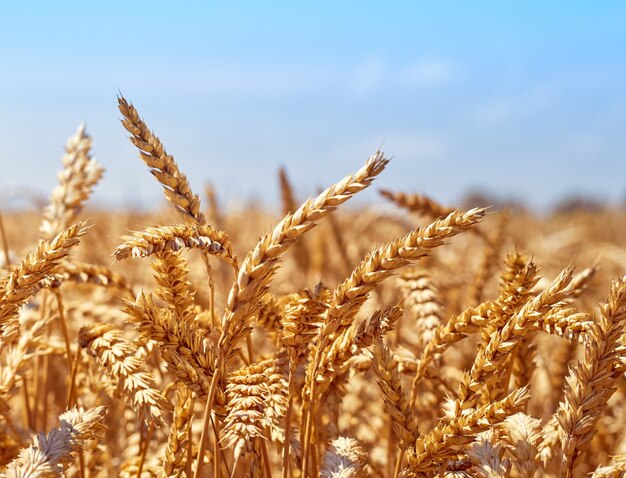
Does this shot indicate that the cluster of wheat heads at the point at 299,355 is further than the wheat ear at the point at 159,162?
No

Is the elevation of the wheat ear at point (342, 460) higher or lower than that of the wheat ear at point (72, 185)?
lower

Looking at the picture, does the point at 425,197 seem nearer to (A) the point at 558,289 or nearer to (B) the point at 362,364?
(B) the point at 362,364

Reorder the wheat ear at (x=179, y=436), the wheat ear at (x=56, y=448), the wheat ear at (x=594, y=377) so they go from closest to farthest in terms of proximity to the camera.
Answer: the wheat ear at (x=56, y=448)
the wheat ear at (x=594, y=377)
the wheat ear at (x=179, y=436)

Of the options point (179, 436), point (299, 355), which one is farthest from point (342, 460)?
point (179, 436)

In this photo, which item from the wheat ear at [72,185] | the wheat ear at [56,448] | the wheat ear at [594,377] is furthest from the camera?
the wheat ear at [72,185]

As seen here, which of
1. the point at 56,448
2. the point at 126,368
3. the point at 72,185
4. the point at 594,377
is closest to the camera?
the point at 56,448

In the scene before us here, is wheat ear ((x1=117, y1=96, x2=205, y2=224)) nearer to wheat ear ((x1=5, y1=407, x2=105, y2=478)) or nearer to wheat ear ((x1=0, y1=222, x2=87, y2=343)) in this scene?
wheat ear ((x1=0, y1=222, x2=87, y2=343))

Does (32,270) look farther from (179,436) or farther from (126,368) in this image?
(179,436)

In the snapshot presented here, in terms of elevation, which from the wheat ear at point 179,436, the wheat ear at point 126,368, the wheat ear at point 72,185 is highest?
the wheat ear at point 72,185

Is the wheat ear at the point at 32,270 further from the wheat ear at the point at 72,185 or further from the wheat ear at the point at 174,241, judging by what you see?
the wheat ear at the point at 72,185

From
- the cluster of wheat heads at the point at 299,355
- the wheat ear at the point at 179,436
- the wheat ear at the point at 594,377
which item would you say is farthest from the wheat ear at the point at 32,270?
the wheat ear at the point at 594,377

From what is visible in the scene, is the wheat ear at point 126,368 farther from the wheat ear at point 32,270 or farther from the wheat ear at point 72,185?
the wheat ear at point 72,185

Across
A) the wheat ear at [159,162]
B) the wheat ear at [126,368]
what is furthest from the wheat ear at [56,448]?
the wheat ear at [159,162]

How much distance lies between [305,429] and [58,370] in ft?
7.78
